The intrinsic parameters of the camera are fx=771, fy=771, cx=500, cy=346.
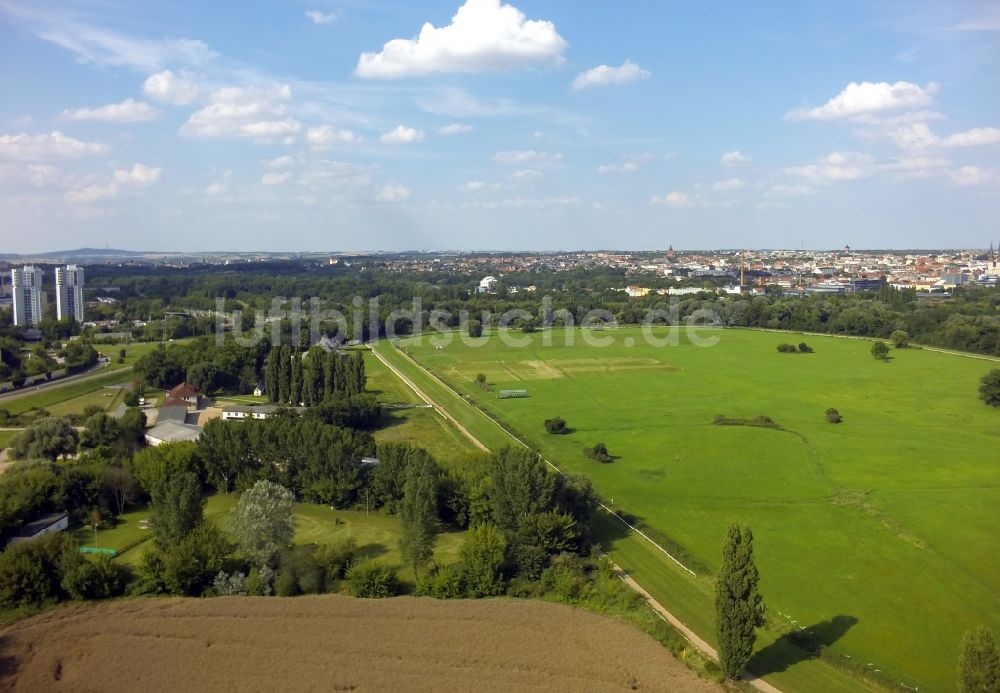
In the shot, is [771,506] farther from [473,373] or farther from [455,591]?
[473,373]

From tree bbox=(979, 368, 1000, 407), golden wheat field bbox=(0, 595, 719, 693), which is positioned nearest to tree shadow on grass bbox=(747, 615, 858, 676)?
golden wheat field bbox=(0, 595, 719, 693)

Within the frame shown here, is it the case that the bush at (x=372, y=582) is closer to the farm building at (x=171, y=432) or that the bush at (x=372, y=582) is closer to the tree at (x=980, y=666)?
the tree at (x=980, y=666)

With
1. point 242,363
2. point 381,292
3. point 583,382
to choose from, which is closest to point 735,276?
point 381,292

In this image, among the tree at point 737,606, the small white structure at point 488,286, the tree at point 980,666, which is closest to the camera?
the tree at point 980,666

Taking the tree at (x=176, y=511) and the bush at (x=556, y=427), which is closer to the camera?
the tree at (x=176, y=511)

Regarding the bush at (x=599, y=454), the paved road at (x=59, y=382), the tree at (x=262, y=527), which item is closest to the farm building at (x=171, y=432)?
the tree at (x=262, y=527)

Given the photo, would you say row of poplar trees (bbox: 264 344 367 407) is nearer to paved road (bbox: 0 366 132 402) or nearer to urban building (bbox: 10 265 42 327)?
paved road (bbox: 0 366 132 402)
